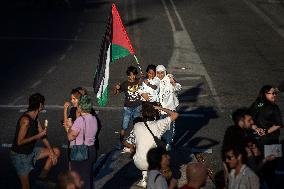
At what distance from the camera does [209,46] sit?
2220 cm

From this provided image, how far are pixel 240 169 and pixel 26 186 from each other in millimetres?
3711

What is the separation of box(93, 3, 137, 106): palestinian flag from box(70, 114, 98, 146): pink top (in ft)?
4.80

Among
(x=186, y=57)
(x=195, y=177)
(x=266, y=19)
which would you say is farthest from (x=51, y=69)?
(x=266, y=19)

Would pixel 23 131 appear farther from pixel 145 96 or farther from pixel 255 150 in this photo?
pixel 255 150

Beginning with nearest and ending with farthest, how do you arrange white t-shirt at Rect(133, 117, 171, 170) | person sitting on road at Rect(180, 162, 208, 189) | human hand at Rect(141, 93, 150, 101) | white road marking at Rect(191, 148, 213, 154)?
person sitting on road at Rect(180, 162, 208, 189)
white t-shirt at Rect(133, 117, 171, 170)
human hand at Rect(141, 93, 150, 101)
white road marking at Rect(191, 148, 213, 154)

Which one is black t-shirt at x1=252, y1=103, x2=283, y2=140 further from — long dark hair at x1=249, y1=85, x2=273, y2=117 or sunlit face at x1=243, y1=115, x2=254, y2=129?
sunlit face at x1=243, y1=115, x2=254, y2=129

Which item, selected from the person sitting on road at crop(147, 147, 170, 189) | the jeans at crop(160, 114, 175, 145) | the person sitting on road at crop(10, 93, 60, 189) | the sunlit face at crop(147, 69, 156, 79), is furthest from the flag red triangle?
the person sitting on road at crop(147, 147, 170, 189)

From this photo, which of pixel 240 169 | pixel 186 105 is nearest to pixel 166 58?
pixel 186 105

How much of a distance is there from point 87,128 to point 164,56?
11.7m

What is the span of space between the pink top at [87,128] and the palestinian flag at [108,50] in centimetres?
146

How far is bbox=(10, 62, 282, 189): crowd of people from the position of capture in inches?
291

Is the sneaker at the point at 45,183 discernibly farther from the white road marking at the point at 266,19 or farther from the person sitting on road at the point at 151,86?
the white road marking at the point at 266,19

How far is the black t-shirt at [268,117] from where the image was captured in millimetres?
10023

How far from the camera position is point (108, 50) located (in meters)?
10.7
